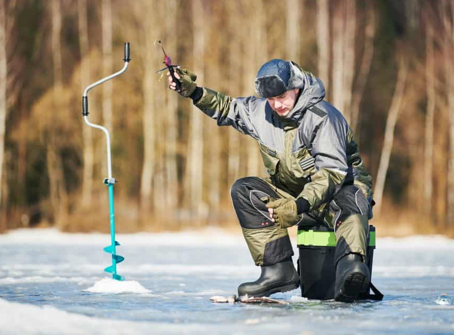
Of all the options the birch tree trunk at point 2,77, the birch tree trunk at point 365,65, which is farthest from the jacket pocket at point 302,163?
the birch tree trunk at point 365,65

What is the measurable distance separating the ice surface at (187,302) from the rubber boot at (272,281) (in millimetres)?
118

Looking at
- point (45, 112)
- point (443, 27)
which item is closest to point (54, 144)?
point (45, 112)

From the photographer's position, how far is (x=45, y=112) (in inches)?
875

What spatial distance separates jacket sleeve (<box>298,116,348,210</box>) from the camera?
13.2ft

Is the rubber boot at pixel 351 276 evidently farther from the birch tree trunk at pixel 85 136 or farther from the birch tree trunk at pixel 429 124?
the birch tree trunk at pixel 429 124

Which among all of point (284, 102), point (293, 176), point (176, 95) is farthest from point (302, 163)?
point (176, 95)

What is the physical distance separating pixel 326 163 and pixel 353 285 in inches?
25.5

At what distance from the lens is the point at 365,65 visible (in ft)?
78.6

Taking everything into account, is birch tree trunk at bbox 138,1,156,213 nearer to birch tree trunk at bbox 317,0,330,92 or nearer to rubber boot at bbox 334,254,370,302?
birch tree trunk at bbox 317,0,330,92

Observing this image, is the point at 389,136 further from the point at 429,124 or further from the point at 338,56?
the point at 338,56

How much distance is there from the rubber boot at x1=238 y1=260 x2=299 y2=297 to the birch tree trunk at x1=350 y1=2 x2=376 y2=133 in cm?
1786

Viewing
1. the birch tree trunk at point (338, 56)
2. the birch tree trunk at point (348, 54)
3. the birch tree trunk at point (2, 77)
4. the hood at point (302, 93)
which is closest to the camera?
the hood at point (302, 93)

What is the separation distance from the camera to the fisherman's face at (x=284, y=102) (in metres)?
4.29

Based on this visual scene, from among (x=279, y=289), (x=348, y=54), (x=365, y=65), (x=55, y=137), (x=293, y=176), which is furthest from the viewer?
(x=365, y=65)
